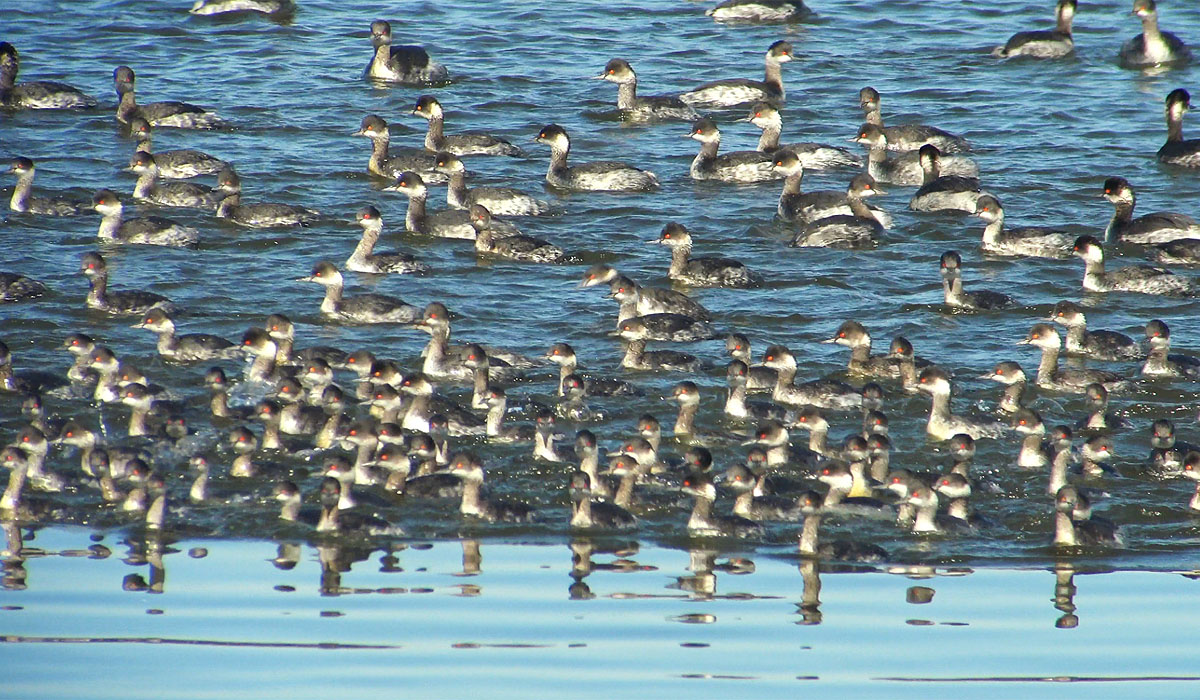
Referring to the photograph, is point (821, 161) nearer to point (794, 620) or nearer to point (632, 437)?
point (632, 437)

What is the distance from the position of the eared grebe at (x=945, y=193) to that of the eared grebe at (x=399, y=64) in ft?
26.4

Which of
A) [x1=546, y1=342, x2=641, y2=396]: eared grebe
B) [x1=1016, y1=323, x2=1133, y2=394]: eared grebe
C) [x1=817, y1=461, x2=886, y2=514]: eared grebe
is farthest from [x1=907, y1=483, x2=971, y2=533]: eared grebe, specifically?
[x1=1016, y1=323, x2=1133, y2=394]: eared grebe

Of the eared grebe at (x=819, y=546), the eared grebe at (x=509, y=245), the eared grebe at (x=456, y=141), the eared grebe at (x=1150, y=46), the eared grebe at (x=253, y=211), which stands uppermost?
the eared grebe at (x=1150, y=46)

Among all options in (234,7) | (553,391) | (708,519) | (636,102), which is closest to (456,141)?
(636,102)

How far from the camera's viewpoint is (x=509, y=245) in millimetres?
17641

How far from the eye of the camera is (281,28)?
1129 inches

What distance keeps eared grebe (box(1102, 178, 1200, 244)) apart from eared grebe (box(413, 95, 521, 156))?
7.21 m

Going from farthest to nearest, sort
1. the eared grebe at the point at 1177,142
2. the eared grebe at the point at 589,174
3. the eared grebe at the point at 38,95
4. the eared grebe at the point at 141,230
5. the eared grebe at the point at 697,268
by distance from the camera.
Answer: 1. the eared grebe at the point at 38,95
2. the eared grebe at the point at 1177,142
3. the eared grebe at the point at 589,174
4. the eared grebe at the point at 141,230
5. the eared grebe at the point at 697,268

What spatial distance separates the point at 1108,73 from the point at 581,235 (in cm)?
Result: 1154

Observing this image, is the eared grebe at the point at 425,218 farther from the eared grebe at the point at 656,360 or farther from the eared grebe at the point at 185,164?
the eared grebe at the point at 656,360

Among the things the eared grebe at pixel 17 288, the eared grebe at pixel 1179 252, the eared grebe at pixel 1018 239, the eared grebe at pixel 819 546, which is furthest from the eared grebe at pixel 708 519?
the eared grebe at pixel 1179 252

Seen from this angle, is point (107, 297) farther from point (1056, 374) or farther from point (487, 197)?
point (1056, 374)

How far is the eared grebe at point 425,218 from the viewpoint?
1839 centimetres

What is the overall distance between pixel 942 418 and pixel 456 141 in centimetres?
960
